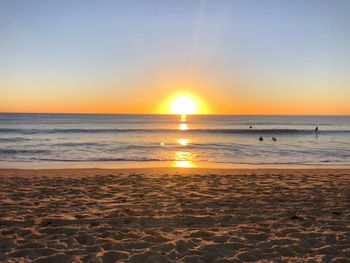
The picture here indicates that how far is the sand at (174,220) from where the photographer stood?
500 centimetres

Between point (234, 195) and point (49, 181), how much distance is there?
5.80 m

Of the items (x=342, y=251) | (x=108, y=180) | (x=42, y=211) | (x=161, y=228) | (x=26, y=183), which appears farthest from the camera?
(x=108, y=180)

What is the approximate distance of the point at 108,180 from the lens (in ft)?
37.3

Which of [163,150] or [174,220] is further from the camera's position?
[163,150]

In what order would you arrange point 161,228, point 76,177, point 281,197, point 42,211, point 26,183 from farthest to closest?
1. point 76,177
2. point 26,183
3. point 281,197
4. point 42,211
5. point 161,228

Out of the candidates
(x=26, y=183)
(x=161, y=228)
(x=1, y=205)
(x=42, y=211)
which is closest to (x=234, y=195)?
(x=161, y=228)

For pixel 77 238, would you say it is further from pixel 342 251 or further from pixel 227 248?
pixel 342 251

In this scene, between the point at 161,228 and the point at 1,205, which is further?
the point at 1,205

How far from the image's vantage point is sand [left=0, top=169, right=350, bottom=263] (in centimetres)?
500

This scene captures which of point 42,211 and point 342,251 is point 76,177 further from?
point 342,251

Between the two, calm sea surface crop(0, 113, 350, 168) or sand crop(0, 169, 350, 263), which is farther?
calm sea surface crop(0, 113, 350, 168)

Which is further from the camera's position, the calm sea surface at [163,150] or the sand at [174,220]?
the calm sea surface at [163,150]

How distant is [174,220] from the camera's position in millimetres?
6625

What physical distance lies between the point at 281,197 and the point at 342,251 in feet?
12.0
